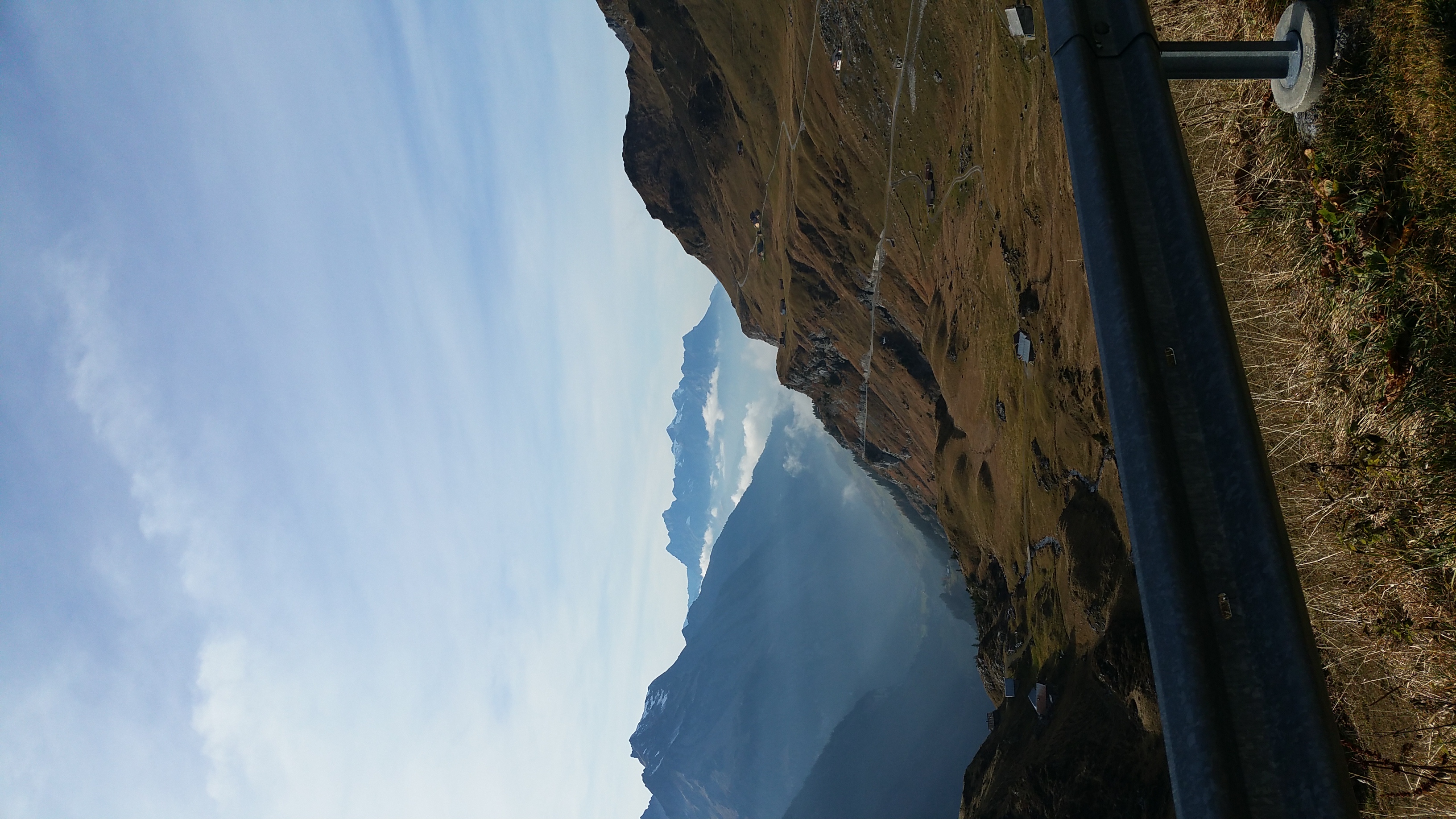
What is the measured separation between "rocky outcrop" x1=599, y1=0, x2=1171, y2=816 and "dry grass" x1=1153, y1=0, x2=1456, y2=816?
1646 millimetres

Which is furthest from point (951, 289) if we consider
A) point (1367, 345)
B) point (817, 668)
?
point (817, 668)

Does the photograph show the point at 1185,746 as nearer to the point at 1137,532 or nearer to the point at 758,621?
the point at 1137,532

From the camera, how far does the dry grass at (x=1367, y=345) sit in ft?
13.7

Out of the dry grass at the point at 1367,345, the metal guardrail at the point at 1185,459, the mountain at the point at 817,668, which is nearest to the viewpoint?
the metal guardrail at the point at 1185,459

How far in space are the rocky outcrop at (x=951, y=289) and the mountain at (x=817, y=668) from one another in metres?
19.3

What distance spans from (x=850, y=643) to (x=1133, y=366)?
76.6 metres

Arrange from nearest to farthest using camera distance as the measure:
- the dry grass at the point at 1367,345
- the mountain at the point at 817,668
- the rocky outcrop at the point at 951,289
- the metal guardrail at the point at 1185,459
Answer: the metal guardrail at the point at 1185,459 < the dry grass at the point at 1367,345 < the rocky outcrop at the point at 951,289 < the mountain at the point at 817,668

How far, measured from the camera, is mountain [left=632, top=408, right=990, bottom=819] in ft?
182

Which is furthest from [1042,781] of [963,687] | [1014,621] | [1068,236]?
[963,687]

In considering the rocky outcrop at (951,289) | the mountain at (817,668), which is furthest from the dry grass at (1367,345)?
the mountain at (817,668)

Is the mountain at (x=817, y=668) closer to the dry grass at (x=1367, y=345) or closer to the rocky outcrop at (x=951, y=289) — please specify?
the rocky outcrop at (x=951, y=289)

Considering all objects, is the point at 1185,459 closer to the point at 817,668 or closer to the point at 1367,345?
the point at 1367,345

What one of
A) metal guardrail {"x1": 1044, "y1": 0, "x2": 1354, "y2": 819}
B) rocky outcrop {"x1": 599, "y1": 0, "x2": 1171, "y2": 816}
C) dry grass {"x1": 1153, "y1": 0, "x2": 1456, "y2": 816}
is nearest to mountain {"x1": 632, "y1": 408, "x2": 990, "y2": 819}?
rocky outcrop {"x1": 599, "y1": 0, "x2": 1171, "y2": 816}

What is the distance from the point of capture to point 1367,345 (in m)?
4.58
